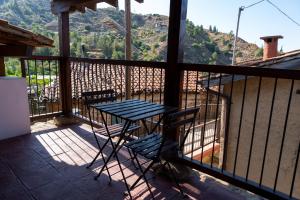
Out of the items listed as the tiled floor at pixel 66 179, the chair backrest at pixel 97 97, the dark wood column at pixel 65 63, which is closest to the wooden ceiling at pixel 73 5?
the dark wood column at pixel 65 63

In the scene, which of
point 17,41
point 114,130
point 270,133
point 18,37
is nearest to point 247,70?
point 114,130

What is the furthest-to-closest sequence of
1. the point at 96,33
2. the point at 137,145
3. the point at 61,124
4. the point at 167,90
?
the point at 96,33, the point at 61,124, the point at 167,90, the point at 137,145

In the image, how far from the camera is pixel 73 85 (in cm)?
471

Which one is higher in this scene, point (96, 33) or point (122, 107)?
point (96, 33)

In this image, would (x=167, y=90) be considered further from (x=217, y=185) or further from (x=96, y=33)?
(x=96, y=33)

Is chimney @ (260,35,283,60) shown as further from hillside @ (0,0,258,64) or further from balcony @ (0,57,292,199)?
hillside @ (0,0,258,64)

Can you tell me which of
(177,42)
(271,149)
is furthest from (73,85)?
(271,149)

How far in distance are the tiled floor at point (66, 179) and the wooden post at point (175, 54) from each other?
2.09 feet

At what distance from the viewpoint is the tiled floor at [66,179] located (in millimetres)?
2295

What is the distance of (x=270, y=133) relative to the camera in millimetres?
5363

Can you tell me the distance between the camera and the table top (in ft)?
7.25

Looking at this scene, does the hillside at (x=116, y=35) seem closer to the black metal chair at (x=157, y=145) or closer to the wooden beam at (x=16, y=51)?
the wooden beam at (x=16, y=51)

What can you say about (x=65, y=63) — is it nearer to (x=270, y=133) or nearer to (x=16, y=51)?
(x=16, y=51)

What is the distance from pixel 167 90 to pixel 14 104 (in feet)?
8.32
